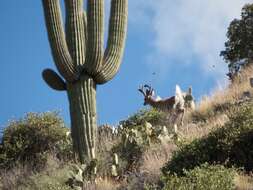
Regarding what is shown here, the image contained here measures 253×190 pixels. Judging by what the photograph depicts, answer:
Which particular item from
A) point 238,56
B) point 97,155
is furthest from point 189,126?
point 238,56

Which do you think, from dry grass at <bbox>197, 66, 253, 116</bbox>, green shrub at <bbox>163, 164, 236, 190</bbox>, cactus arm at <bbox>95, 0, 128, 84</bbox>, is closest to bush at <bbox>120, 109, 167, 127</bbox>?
dry grass at <bbox>197, 66, 253, 116</bbox>

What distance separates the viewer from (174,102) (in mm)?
16391

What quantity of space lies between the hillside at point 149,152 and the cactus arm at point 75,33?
1.85m

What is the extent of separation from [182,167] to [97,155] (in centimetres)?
290

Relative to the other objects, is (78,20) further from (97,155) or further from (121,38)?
(97,155)

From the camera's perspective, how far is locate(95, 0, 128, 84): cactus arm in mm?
13414

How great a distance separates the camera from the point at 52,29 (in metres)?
13.4

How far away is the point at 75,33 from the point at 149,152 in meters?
2.84

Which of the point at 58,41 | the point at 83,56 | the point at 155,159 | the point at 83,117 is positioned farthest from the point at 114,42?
the point at 155,159

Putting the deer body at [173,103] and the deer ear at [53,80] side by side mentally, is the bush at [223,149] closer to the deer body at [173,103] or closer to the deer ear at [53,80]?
the deer ear at [53,80]

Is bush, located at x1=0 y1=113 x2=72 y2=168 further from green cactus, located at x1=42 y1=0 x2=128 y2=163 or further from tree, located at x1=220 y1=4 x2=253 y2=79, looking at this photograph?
tree, located at x1=220 y1=4 x2=253 y2=79

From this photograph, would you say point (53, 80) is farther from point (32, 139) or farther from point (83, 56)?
point (32, 139)

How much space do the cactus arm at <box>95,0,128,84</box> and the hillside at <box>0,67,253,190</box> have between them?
1289mm

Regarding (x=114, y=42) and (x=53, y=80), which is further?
(x=53, y=80)
